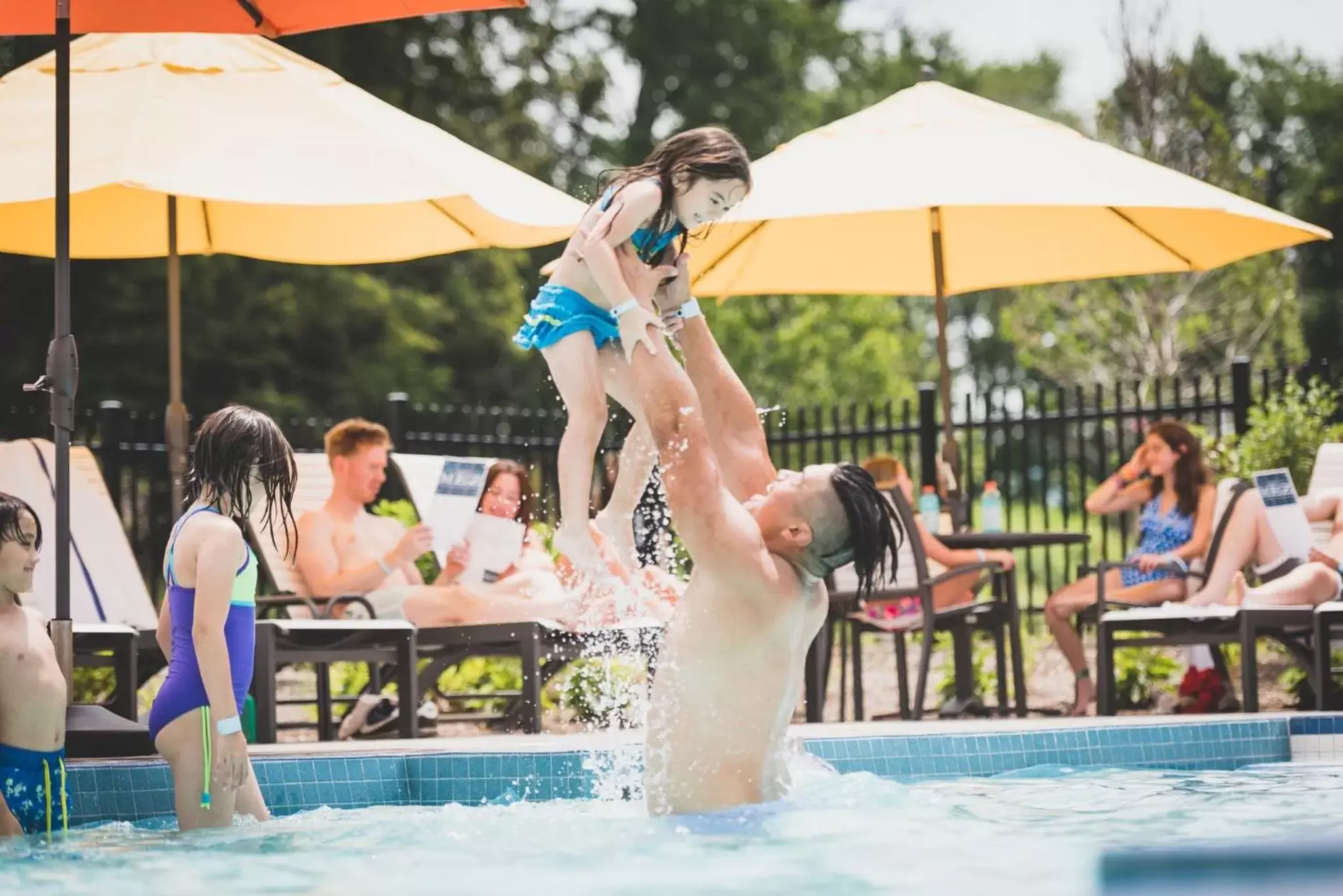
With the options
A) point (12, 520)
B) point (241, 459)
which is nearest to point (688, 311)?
point (241, 459)

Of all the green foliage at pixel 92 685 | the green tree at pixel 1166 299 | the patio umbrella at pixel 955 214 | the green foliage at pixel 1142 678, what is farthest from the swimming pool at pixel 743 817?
the green tree at pixel 1166 299

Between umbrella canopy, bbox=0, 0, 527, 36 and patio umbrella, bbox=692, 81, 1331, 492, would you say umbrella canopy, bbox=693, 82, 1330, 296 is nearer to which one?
patio umbrella, bbox=692, 81, 1331, 492

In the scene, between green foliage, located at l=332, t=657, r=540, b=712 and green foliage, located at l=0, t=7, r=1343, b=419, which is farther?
green foliage, located at l=0, t=7, r=1343, b=419

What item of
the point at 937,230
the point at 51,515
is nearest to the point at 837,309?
the point at 937,230

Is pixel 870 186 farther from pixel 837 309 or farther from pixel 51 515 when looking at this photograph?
pixel 837 309

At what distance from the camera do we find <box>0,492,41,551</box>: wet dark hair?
4047 mm

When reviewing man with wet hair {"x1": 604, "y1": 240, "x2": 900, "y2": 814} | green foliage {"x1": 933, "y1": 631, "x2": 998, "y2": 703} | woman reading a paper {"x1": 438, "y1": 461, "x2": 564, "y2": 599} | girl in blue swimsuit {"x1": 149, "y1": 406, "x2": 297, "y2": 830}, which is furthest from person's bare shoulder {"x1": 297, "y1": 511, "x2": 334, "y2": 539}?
man with wet hair {"x1": 604, "y1": 240, "x2": 900, "y2": 814}

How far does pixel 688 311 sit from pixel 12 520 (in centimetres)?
177

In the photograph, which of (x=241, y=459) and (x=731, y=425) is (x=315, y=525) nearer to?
(x=241, y=459)

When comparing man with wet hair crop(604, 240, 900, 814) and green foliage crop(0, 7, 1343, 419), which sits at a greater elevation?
green foliage crop(0, 7, 1343, 419)

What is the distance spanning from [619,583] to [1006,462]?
6.38 metres

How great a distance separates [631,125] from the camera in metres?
30.0

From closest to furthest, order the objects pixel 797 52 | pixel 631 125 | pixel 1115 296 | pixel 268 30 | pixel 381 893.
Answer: pixel 381 893 → pixel 268 30 → pixel 1115 296 → pixel 631 125 → pixel 797 52

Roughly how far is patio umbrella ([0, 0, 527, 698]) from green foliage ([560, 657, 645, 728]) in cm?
408
